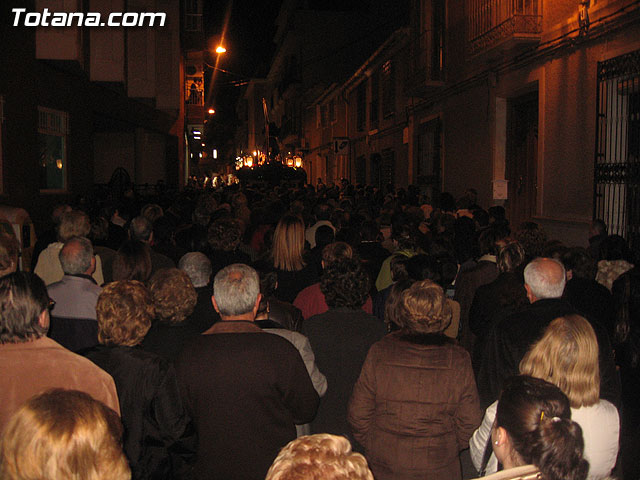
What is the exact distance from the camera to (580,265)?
5.75 meters

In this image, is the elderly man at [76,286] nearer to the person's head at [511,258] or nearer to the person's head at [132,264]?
the person's head at [132,264]

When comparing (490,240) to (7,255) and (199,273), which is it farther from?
(7,255)

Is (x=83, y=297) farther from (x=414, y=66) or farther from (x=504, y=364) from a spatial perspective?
(x=414, y=66)

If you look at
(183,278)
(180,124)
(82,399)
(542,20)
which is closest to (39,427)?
(82,399)

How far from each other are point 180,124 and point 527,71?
714 inches

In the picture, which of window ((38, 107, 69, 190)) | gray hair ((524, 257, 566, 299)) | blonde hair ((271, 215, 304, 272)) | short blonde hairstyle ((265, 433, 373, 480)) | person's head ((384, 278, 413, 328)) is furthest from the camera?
window ((38, 107, 69, 190))

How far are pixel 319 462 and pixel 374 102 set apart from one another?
2492 cm

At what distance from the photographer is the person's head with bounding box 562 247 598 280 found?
573 centimetres

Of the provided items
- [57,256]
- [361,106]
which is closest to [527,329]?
[57,256]

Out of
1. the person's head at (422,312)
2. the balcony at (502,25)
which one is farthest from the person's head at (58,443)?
the balcony at (502,25)

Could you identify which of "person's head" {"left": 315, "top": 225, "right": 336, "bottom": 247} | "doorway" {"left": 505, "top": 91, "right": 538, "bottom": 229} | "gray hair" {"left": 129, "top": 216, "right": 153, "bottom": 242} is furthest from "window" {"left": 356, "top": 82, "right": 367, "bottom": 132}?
"gray hair" {"left": 129, "top": 216, "right": 153, "bottom": 242}

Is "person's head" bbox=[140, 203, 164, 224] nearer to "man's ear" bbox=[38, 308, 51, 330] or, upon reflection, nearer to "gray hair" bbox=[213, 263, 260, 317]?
"gray hair" bbox=[213, 263, 260, 317]

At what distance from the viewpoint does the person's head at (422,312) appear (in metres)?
3.76

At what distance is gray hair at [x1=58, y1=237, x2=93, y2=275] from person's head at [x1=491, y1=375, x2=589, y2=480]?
11.9 ft
